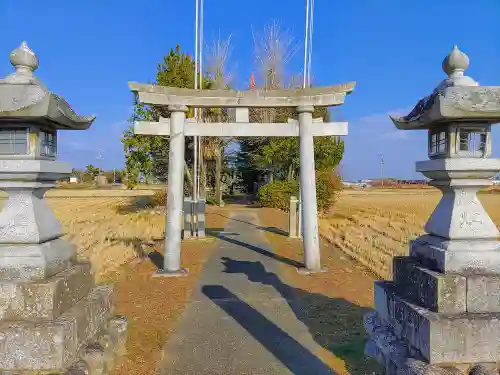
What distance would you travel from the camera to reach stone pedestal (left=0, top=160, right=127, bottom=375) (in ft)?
9.70

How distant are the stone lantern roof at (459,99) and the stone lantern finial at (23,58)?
3.42 metres

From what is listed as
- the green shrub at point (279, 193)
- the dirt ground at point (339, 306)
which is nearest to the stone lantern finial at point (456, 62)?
the dirt ground at point (339, 306)

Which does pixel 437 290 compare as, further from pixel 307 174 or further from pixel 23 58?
pixel 307 174

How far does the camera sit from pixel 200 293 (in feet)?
22.3

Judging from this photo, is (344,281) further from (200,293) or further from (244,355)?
(244,355)

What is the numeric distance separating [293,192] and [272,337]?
65.2 ft

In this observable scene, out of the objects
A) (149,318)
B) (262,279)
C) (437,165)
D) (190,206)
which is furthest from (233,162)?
(437,165)

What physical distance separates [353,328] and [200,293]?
2793 mm

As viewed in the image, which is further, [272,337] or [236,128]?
[236,128]

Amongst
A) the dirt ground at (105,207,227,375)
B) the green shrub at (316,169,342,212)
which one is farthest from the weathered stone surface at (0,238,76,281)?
the green shrub at (316,169,342,212)

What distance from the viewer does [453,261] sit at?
3088 millimetres

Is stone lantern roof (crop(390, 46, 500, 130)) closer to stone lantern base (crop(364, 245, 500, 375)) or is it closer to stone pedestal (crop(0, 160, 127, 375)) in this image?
stone lantern base (crop(364, 245, 500, 375))

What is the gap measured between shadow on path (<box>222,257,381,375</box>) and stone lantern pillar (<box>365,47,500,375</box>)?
674 millimetres

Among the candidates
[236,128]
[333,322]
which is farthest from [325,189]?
[333,322]
